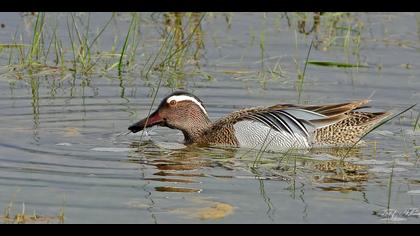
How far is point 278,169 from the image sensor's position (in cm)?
900

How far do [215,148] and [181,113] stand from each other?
0.49m

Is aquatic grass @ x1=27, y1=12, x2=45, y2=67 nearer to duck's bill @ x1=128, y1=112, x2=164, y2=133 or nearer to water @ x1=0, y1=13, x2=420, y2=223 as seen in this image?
water @ x1=0, y1=13, x2=420, y2=223

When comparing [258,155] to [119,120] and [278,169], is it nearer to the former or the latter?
[278,169]

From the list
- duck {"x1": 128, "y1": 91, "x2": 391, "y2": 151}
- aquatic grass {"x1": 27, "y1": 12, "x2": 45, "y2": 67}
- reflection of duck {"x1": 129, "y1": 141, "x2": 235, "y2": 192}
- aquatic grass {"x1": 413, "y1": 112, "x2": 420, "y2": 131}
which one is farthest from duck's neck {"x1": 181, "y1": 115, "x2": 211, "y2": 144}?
aquatic grass {"x1": 27, "y1": 12, "x2": 45, "y2": 67}

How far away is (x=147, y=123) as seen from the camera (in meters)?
10.5

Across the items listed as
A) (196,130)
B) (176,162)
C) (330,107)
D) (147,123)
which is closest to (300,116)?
(330,107)

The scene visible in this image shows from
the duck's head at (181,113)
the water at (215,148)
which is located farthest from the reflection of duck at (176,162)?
the duck's head at (181,113)

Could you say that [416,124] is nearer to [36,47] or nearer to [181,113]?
[181,113]

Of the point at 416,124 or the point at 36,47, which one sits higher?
the point at 36,47

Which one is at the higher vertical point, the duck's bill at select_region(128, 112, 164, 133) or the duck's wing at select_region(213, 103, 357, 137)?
the duck's wing at select_region(213, 103, 357, 137)

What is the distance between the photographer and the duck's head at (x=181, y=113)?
418 inches

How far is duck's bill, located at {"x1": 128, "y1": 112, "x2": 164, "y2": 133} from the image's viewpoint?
33.7 feet

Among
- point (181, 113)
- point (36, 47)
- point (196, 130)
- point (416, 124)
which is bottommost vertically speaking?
point (196, 130)

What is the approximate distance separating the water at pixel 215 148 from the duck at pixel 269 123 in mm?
165
